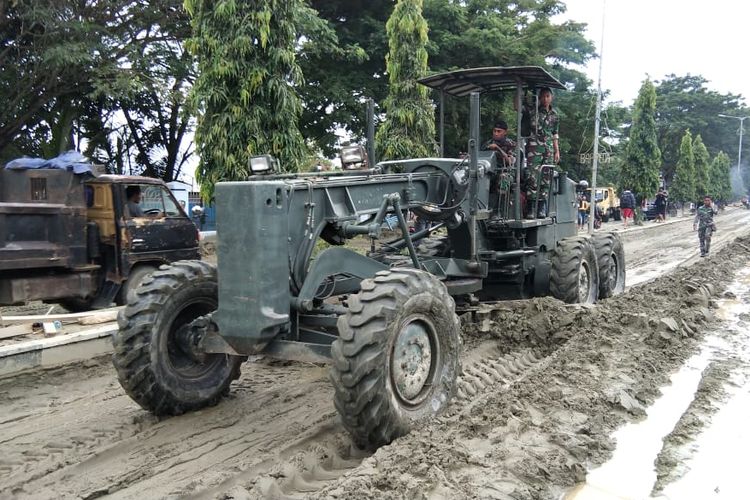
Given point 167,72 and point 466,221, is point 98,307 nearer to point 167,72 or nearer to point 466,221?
point 466,221

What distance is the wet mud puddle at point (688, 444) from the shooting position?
3945 millimetres

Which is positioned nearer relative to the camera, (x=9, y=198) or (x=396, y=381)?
(x=396, y=381)

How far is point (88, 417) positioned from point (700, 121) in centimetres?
7206

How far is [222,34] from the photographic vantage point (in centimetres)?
1020

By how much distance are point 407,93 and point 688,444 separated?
42.4ft

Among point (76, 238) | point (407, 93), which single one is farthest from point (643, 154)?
point (76, 238)

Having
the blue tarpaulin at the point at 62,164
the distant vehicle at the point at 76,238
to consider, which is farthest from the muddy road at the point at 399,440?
the blue tarpaulin at the point at 62,164

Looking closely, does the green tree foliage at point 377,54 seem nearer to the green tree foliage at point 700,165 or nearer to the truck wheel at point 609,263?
the truck wheel at point 609,263

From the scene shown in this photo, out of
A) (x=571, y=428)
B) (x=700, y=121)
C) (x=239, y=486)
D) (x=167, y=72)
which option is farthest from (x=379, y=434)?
(x=700, y=121)

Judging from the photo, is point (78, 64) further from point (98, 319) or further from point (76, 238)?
point (98, 319)

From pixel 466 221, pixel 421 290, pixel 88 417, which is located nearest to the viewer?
pixel 421 290

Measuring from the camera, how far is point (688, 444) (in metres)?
4.59

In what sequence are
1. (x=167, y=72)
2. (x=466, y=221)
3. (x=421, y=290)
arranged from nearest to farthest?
(x=421, y=290)
(x=466, y=221)
(x=167, y=72)

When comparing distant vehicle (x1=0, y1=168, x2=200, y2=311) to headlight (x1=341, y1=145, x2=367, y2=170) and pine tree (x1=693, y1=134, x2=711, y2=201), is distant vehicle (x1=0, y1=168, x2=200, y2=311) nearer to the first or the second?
headlight (x1=341, y1=145, x2=367, y2=170)
